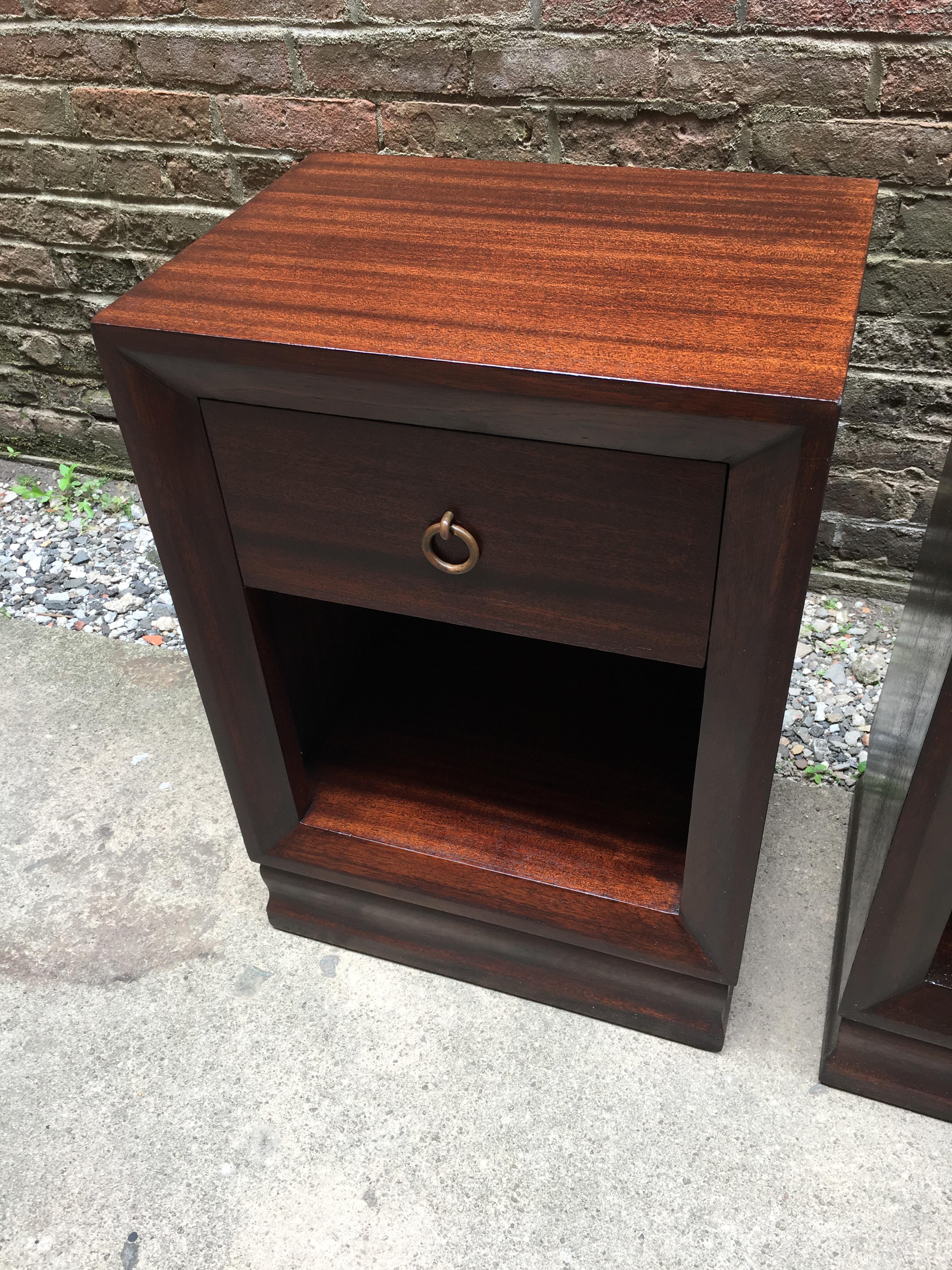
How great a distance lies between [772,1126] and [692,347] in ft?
2.52

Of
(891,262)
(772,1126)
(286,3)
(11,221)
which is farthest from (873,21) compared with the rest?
(11,221)

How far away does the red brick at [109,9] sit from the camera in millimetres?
1413

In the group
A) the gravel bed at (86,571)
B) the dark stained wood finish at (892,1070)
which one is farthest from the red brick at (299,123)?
the dark stained wood finish at (892,1070)

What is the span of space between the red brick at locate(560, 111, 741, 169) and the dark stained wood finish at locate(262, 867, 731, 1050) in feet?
3.27

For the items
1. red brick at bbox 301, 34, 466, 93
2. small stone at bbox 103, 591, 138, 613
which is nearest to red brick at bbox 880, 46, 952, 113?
red brick at bbox 301, 34, 466, 93

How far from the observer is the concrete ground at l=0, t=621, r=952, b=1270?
94cm

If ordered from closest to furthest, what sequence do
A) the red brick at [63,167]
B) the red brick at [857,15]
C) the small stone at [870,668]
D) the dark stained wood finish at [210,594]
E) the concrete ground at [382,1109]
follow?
the dark stained wood finish at [210,594]
the concrete ground at [382,1109]
the red brick at [857,15]
the small stone at [870,668]
the red brick at [63,167]

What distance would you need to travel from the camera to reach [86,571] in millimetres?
1787

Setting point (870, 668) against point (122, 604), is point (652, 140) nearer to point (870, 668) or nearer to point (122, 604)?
point (870, 668)

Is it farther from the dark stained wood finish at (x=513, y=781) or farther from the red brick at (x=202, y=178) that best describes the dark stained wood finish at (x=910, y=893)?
the red brick at (x=202, y=178)

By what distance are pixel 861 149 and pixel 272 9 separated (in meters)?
0.79

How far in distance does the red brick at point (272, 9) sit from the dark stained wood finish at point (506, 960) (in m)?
1.11

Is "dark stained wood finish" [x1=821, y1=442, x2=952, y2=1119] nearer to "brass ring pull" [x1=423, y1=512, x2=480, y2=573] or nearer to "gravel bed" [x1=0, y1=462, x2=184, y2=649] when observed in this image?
"brass ring pull" [x1=423, y1=512, x2=480, y2=573]

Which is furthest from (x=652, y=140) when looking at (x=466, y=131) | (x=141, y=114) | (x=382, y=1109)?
(x=382, y=1109)
